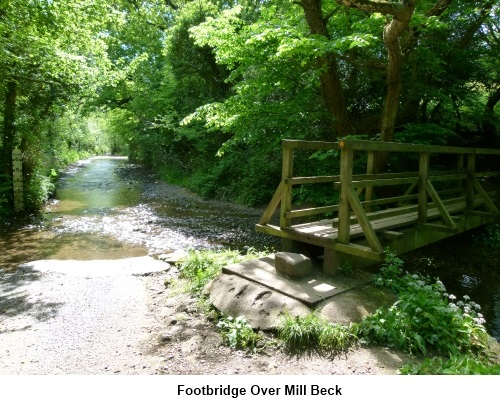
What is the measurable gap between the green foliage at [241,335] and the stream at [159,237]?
3.77 metres

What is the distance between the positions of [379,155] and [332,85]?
88.0 inches

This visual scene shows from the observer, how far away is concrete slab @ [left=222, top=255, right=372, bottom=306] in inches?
181

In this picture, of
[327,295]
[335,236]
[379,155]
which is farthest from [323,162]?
[327,295]

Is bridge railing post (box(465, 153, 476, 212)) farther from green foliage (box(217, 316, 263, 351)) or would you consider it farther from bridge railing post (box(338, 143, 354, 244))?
green foliage (box(217, 316, 263, 351))

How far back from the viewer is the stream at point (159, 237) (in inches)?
312

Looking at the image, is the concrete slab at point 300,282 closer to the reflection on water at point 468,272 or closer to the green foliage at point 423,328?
the green foliage at point 423,328

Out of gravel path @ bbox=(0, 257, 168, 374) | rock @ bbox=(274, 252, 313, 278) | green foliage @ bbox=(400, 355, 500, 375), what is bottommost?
gravel path @ bbox=(0, 257, 168, 374)

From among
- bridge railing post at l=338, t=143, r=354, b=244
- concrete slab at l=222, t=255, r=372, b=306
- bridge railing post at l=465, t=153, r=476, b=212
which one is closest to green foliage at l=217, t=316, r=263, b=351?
concrete slab at l=222, t=255, r=372, b=306

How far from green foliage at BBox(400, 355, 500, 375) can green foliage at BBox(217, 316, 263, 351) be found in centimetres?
152

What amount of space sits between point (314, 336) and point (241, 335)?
0.82 meters

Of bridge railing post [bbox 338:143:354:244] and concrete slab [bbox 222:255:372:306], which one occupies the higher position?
bridge railing post [bbox 338:143:354:244]

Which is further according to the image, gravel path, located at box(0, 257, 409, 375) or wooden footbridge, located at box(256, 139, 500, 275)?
wooden footbridge, located at box(256, 139, 500, 275)

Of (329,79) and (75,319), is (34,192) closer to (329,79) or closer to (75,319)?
(75,319)

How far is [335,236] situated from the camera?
17.7 feet
